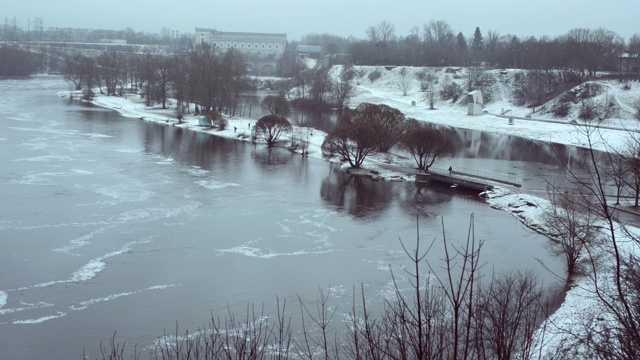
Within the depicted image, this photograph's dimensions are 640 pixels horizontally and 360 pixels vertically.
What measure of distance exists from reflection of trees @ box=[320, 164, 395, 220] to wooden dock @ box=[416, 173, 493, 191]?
4.51 feet

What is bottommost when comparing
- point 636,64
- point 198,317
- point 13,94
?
point 198,317

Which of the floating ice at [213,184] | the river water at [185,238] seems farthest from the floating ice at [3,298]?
the floating ice at [213,184]

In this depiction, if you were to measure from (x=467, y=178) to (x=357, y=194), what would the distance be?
4.29 metres

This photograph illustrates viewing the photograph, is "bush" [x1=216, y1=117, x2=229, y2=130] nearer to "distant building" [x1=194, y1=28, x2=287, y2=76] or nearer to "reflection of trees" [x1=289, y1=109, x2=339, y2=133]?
"reflection of trees" [x1=289, y1=109, x2=339, y2=133]

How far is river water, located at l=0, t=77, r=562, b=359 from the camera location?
9.66 m

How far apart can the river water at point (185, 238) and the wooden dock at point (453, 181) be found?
74cm

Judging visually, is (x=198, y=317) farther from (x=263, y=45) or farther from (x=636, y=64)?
(x=263, y=45)

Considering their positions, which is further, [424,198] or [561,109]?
[561,109]

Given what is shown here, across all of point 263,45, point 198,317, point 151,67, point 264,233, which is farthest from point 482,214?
point 263,45

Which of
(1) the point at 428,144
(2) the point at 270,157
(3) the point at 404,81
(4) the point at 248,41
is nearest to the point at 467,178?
(1) the point at 428,144

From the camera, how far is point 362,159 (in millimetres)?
22141

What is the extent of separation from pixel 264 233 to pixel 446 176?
8584 millimetres

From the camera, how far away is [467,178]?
20.0 metres

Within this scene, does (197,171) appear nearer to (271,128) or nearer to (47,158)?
(47,158)
